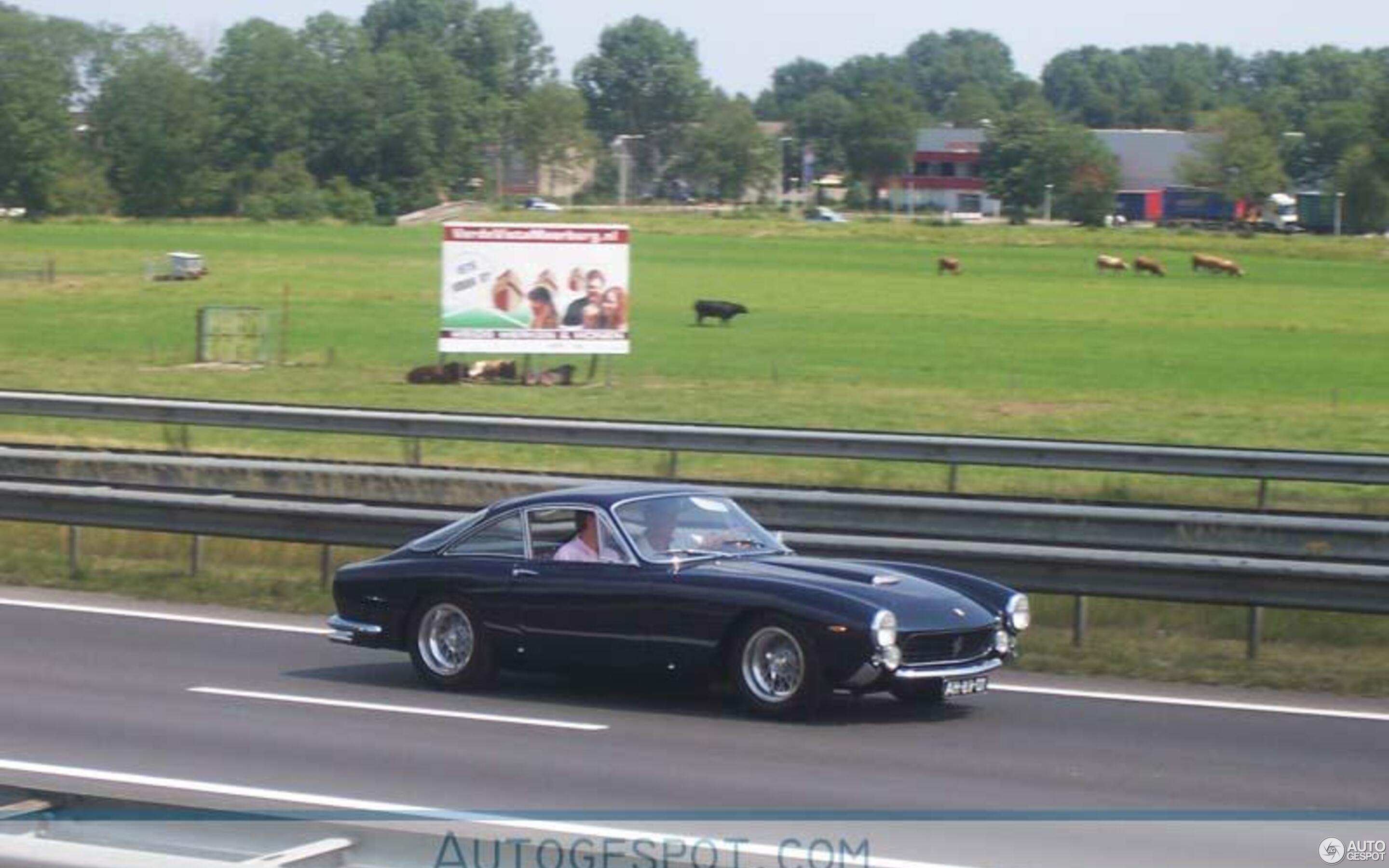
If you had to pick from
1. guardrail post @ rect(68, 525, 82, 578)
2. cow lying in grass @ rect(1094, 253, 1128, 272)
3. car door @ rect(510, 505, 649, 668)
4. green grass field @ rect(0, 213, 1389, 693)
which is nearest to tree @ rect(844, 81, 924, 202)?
green grass field @ rect(0, 213, 1389, 693)

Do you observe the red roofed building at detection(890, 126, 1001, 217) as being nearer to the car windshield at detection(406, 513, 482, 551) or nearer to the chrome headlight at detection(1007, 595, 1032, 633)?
the car windshield at detection(406, 513, 482, 551)

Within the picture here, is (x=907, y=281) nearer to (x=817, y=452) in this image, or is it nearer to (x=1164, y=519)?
(x=817, y=452)

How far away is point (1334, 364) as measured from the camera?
138 ft

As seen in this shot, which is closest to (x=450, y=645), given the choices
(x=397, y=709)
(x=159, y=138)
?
(x=397, y=709)

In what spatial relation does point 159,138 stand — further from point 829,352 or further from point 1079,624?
point 1079,624

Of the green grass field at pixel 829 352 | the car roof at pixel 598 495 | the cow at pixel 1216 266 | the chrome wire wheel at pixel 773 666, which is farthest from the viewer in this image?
the cow at pixel 1216 266

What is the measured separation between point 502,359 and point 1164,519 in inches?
986

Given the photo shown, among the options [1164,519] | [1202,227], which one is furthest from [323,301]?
[1202,227]

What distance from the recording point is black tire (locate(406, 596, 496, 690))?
1149cm

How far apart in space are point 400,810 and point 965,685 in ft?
10.8

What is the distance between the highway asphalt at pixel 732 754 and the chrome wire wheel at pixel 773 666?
172 millimetres

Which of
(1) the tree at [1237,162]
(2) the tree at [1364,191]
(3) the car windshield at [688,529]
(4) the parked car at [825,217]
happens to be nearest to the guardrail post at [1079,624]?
(3) the car windshield at [688,529]

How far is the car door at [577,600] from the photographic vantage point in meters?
10.9

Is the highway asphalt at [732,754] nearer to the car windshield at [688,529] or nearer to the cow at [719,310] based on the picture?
the car windshield at [688,529]
